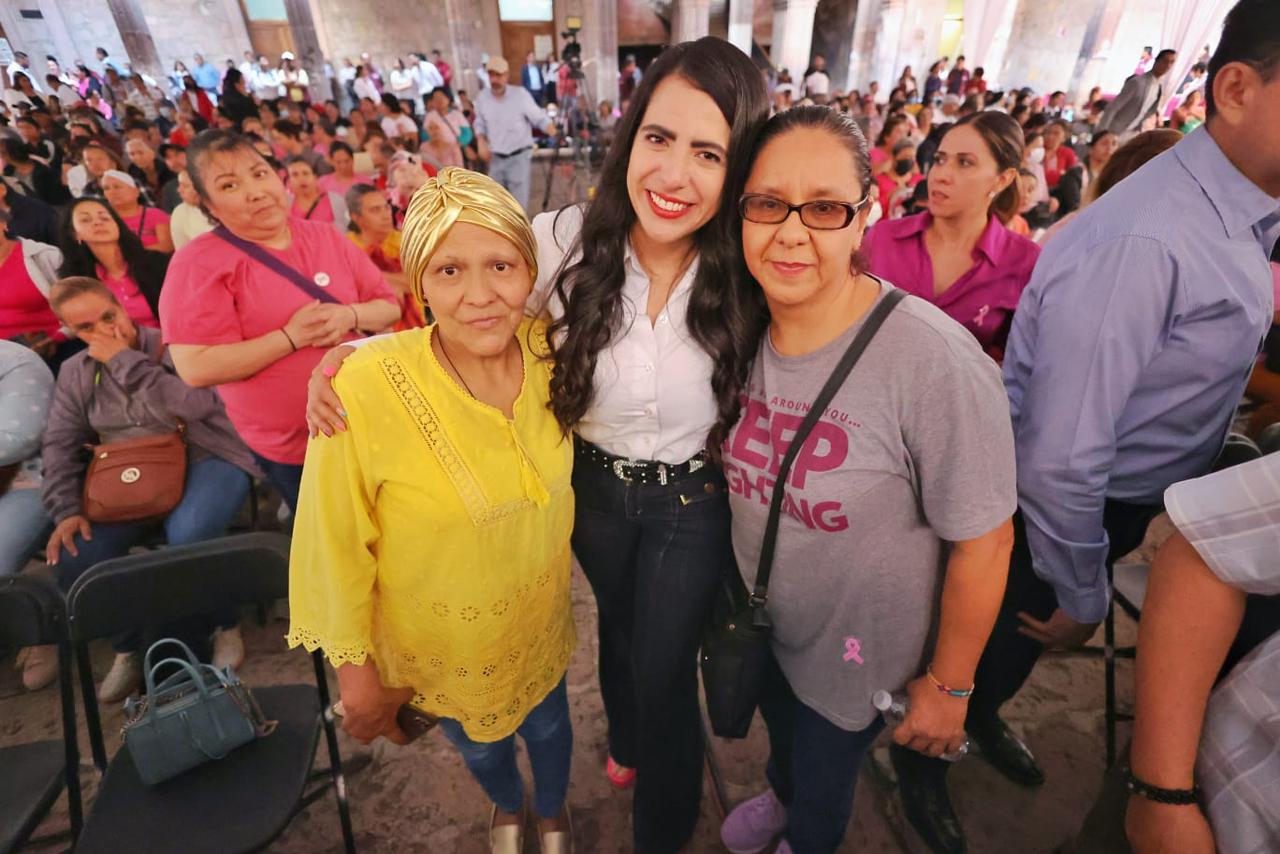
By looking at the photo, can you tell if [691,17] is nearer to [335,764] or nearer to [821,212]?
[821,212]

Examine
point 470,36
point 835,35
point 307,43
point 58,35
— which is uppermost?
point 58,35

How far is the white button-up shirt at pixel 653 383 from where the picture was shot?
4.80ft

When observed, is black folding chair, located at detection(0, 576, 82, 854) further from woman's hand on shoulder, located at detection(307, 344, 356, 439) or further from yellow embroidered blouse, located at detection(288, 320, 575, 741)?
woman's hand on shoulder, located at detection(307, 344, 356, 439)

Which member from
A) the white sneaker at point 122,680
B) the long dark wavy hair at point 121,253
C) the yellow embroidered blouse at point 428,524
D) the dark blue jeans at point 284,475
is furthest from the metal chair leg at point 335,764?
the long dark wavy hair at point 121,253

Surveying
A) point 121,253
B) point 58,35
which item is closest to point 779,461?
point 121,253

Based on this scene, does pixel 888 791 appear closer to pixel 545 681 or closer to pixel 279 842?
pixel 545 681

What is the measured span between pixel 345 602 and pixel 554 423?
629mm

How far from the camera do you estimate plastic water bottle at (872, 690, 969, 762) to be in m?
1.42

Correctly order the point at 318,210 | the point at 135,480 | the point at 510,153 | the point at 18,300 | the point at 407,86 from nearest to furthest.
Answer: the point at 135,480
the point at 18,300
the point at 318,210
the point at 510,153
the point at 407,86

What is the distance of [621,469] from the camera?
1569mm

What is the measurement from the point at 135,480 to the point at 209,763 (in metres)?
1.49

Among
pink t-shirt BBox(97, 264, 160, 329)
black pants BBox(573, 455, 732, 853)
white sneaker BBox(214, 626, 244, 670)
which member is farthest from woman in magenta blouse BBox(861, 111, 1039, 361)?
pink t-shirt BBox(97, 264, 160, 329)

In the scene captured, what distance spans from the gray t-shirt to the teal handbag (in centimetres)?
155

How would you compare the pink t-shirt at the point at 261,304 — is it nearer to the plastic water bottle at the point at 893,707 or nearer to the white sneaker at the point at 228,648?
the white sneaker at the point at 228,648
